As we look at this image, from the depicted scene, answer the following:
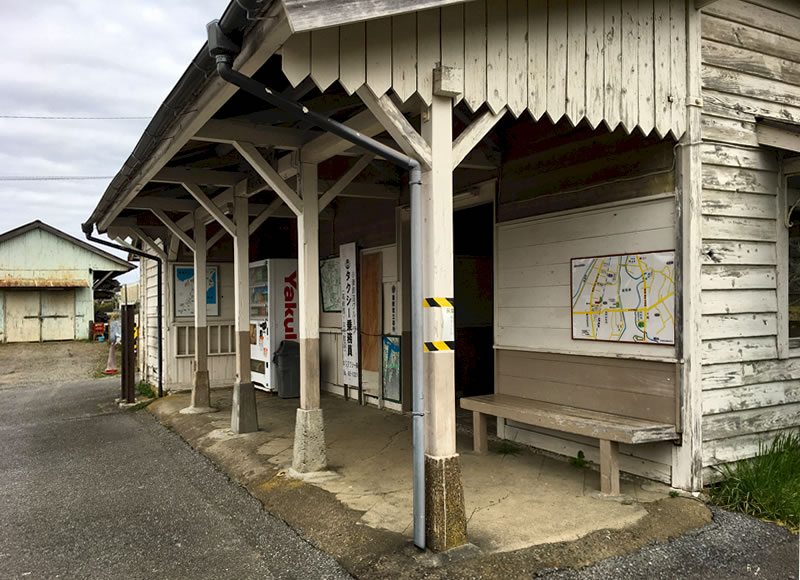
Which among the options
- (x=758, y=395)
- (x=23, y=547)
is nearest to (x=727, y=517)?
(x=758, y=395)

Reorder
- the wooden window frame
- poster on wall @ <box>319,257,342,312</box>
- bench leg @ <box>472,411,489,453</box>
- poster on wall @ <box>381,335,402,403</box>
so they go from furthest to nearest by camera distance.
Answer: poster on wall @ <box>319,257,342,312</box> < poster on wall @ <box>381,335,402,403</box> < bench leg @ <box>472,411,489,453</box> < the wooden window frame

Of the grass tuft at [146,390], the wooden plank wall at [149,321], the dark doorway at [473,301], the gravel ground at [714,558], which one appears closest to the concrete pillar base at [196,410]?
the grass tuft at [146,390]

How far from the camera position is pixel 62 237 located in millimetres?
23984

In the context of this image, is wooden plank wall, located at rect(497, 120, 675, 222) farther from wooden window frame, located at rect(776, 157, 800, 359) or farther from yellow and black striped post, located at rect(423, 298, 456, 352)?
yellow and black striped post, located at rect(423, 298, 456, 352)

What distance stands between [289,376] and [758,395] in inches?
264

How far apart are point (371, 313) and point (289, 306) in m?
2.18

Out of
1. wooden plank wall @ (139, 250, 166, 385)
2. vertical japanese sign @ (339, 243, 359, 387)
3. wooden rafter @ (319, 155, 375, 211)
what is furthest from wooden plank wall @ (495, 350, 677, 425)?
wooden plank wall @ (139, 250, 166, 385)

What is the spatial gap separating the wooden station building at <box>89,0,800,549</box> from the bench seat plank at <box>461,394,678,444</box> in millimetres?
19

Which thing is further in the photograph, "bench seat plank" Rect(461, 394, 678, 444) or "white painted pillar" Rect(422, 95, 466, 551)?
"bench seat plank" Rect(461, 394, 678, 444)

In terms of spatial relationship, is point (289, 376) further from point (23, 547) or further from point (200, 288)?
point (23, 547)

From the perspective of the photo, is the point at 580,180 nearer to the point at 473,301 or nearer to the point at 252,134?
the point at 252,134

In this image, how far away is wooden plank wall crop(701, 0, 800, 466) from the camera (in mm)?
4762

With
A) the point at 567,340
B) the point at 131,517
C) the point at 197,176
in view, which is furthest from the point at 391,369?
the point at 131,517

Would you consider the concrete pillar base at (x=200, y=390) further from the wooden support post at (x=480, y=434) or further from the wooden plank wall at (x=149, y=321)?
the wooden support post at (x=480, y=434)
